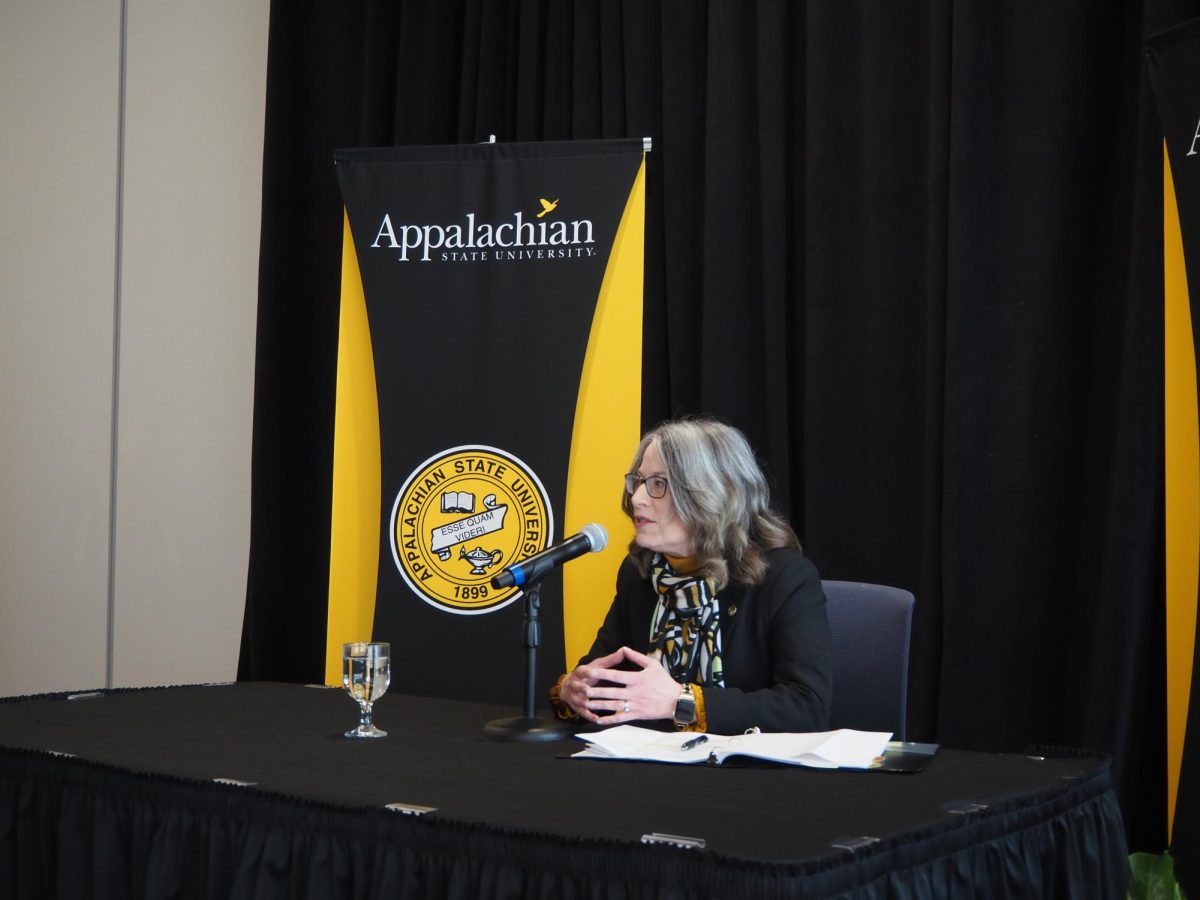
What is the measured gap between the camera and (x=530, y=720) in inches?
74.7

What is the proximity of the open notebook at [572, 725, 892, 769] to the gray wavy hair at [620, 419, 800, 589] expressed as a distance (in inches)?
17.7

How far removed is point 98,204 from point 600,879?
4.17 meters

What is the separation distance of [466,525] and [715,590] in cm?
115

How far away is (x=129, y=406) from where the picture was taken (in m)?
4.70

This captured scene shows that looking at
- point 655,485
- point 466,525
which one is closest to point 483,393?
point 466,525

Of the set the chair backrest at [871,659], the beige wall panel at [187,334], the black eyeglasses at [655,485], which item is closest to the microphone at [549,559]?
the black eyeglasses at [655,485]

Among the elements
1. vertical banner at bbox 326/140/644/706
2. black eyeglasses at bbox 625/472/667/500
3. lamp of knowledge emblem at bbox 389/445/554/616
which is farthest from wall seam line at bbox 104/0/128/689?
black eyeglasses at bbox 625/472/667/500

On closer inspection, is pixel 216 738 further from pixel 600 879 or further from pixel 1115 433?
pixel 1115 433

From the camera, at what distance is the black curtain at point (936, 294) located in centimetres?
287

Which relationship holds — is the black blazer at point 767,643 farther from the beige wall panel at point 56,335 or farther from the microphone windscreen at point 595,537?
the beige wall panel at point 56,335

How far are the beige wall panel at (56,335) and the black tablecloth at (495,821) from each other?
118 inches

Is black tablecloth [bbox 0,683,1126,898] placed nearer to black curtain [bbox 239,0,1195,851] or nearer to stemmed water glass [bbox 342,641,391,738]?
stemmed water glass [bbox 342,641,391,738]

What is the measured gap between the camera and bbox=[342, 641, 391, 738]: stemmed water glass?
1.87 metres

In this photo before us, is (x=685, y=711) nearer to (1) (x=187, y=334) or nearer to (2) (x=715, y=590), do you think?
(2) (x=715, y=590)
